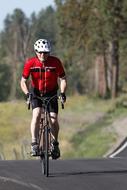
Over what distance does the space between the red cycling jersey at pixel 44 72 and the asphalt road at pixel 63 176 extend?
1353 millimetres

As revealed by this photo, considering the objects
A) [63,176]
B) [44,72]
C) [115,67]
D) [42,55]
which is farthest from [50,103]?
[115,67]

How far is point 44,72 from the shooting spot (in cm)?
1238

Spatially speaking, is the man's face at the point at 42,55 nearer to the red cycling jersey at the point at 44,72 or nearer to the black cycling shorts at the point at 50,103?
the red cycling jersey at the point at 44,72

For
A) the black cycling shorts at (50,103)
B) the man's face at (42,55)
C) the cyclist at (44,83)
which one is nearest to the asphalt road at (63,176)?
the cyclist at (44,83)

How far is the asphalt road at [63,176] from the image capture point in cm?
1102

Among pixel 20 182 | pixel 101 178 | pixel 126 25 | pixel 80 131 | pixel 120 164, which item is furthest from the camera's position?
pixel 126 25

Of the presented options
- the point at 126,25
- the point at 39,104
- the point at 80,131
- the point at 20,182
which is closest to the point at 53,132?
the point at 39,104

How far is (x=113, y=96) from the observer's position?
204ft

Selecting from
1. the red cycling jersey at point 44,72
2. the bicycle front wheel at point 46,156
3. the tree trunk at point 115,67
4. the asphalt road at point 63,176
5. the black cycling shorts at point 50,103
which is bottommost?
the tree trunk at point 115,67

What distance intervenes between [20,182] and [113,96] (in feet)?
168

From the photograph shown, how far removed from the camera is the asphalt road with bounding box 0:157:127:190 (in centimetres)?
1102

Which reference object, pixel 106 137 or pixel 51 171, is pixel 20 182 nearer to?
pixel 51 171

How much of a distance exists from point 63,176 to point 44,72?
165 cm

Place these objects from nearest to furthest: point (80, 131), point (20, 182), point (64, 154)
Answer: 1. point (20, 182)
2. point (64, 154)
3. point (80, 131)
